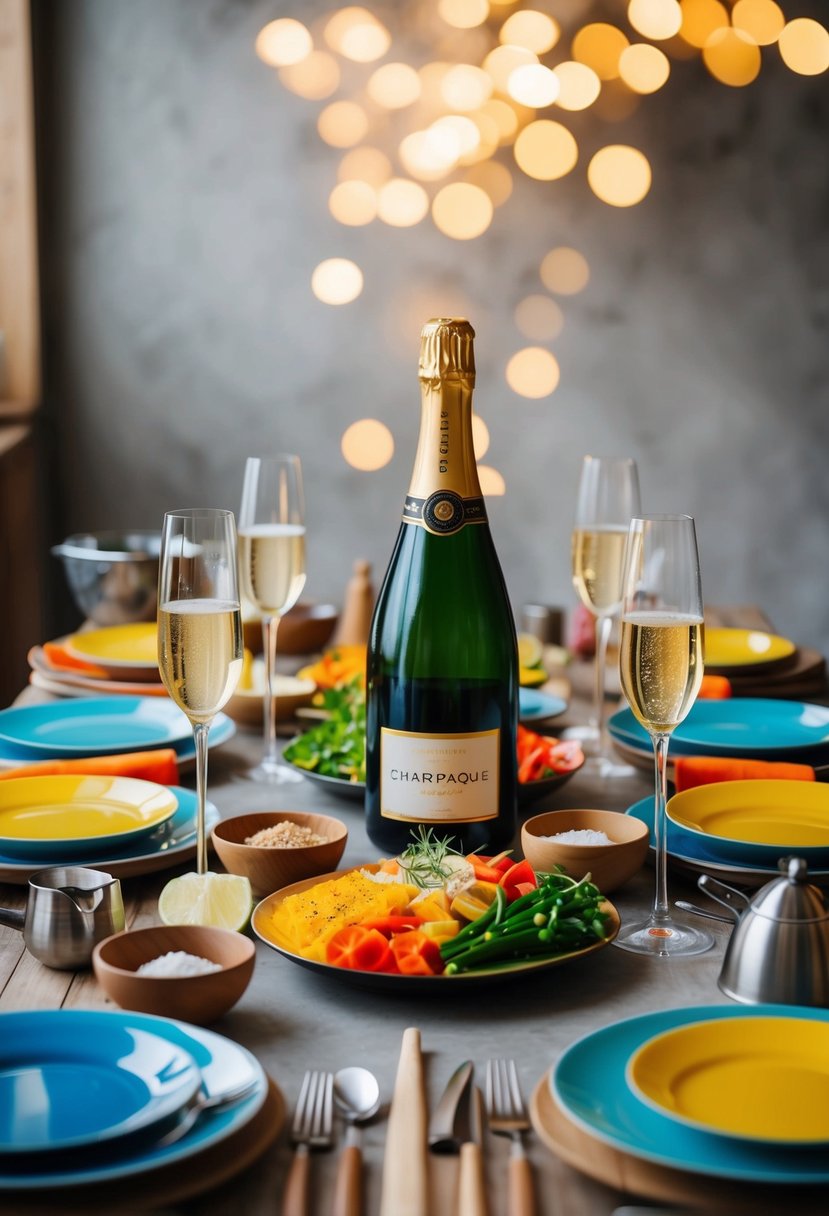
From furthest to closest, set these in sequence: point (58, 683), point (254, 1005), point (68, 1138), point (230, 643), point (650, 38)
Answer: point (650, 38)
point (58, 683)
point (230, 643)
point (254, 1005)
point (68, 1138)

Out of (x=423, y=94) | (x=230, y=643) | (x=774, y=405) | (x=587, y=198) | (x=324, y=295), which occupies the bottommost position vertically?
(x=230, y=643)

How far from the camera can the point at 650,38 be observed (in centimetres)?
331

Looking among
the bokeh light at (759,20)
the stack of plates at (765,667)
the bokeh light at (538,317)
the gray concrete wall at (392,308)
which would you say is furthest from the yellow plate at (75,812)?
the bokeh light at (759,20)

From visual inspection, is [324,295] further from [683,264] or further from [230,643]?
[230,643]

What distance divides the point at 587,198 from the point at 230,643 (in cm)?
274

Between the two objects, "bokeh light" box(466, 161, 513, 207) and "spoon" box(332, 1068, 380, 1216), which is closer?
"spoon" box(332, 1068, 380, 1216)

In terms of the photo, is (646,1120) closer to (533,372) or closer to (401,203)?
(533,372)

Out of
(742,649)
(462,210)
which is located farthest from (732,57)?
(742,649)

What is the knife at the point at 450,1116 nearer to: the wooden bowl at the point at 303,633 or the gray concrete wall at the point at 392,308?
the wooden bowl at the point at 303,633

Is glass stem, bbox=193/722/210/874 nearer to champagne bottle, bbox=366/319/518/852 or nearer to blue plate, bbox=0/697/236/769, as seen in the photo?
champagne bottle, bbox=366/319/518/852

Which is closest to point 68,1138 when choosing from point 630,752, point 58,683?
point 630,752

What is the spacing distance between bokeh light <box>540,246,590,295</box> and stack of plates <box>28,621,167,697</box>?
1.95 m

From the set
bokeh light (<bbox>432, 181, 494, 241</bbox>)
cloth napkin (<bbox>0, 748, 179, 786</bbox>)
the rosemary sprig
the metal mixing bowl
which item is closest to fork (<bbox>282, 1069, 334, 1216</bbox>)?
the rosemary sprig

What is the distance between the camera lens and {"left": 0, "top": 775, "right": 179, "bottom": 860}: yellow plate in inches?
40.3
